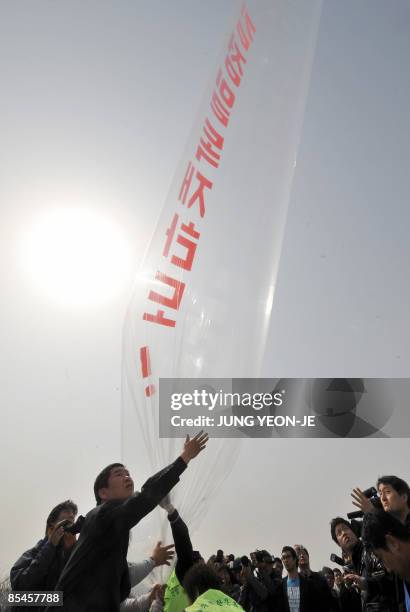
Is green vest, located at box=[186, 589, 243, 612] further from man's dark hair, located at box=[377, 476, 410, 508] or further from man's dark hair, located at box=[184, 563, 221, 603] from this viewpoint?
man's dark hair, located at box=[377, 476, 410, 508]

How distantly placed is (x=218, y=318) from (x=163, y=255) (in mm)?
978

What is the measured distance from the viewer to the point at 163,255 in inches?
183

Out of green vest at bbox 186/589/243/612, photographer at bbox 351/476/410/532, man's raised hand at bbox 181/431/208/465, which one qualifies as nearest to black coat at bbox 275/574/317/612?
photographer at bbox 351/476/410/532

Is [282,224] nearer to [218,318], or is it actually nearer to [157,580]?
[218,318]

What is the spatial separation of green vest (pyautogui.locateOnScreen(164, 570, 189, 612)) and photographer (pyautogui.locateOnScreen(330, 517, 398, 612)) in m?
1.61

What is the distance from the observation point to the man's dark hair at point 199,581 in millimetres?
2916

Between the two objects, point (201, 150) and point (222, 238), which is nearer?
point (222, 238)

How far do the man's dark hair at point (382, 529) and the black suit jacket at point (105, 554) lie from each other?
1.14 meters

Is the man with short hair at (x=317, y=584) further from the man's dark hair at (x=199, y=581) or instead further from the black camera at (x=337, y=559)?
the man's dark hair at (x=199, y=581)

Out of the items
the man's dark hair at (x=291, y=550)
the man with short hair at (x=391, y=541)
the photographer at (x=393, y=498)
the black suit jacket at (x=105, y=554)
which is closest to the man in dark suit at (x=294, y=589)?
the man's dark hair at (x=291, y=550)

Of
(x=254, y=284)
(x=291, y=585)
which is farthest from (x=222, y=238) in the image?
(x=291, y=585)

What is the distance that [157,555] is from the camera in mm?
3576

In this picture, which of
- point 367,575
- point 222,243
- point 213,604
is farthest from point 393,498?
point 222,243

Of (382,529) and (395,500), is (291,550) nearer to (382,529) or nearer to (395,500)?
(395,500)
